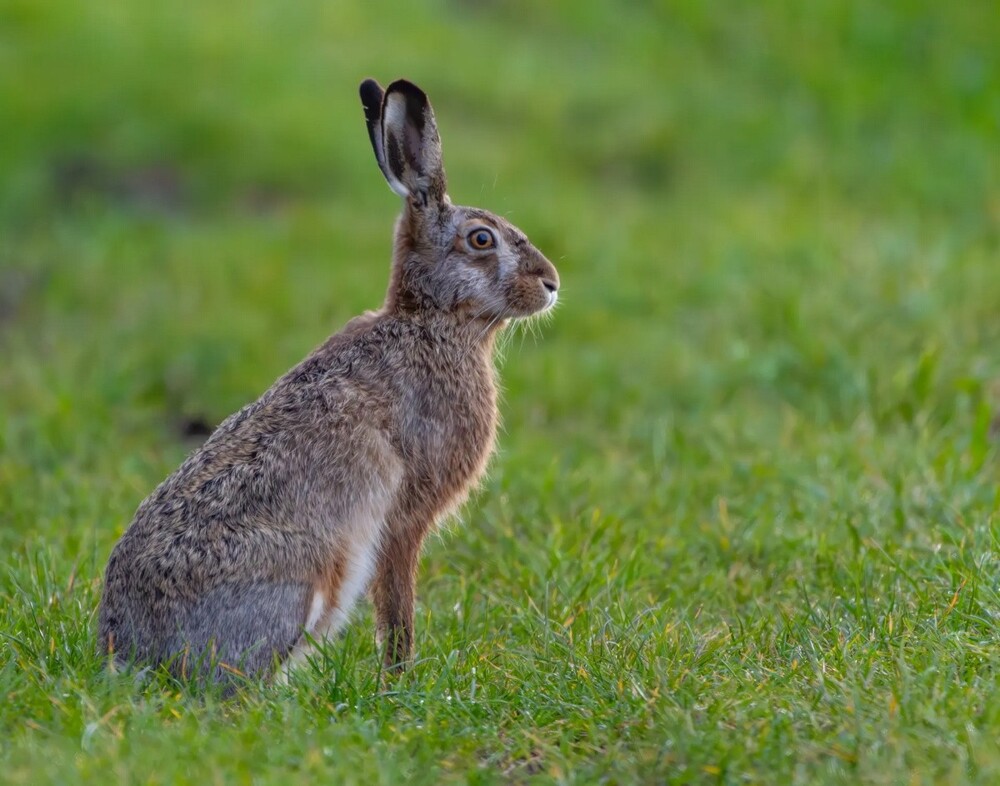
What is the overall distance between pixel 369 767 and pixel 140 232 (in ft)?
23.2

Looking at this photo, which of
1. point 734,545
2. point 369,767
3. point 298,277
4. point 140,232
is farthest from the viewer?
point 140,232

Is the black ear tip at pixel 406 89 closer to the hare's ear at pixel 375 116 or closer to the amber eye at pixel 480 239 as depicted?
the hare's ear at pixel 375 116

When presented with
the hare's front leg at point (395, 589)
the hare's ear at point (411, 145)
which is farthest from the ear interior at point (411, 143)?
the hare's front leg at point (395, 589)

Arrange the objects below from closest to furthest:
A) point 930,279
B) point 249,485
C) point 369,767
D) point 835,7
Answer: point 369,767, point 249,485, point 930,279, point 835,7

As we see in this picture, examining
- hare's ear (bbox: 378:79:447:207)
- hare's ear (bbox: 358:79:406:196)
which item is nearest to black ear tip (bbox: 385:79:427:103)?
hare's ear (bbox: 378:79:447:207)

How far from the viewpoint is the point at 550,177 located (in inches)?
423

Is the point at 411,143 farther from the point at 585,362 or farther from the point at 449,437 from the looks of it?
the point at 585,362

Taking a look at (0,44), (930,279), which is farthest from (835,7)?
(0,44)

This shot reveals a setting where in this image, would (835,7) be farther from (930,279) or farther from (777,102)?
(930,279)

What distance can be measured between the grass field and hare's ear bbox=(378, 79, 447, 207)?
1455mm

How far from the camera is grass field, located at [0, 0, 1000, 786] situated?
3.87 m

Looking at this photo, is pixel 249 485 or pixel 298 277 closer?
pixel 249 485

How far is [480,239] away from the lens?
17.1 feet

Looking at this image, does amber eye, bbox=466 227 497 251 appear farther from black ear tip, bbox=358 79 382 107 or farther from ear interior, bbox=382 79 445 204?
black ear tip, bbox=358 79 382 107
